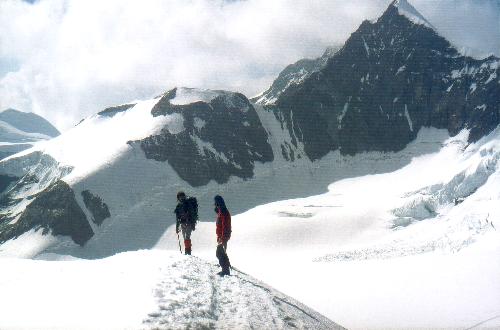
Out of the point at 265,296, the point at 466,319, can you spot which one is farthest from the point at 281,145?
the point at 265,296

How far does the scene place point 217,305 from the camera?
11.2 metres

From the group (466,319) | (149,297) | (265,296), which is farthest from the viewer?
(466,319)

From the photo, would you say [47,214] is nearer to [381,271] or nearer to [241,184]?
[241,184]

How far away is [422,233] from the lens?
73438 millimetres

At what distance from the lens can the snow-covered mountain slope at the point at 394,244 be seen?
24.5m

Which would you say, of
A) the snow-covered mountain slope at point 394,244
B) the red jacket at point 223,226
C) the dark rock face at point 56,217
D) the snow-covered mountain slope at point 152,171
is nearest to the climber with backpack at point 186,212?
the red jacket at point 223,226

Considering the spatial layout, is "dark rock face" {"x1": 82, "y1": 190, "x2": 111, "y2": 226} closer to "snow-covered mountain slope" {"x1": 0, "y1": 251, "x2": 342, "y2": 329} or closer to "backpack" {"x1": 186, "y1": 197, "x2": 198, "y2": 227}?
"backpack" {"x1": 186, "y1": 197, "x2": 198, "y2": 227}

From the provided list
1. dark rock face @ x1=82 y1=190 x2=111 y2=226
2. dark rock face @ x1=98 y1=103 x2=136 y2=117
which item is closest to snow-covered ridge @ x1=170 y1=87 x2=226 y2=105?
dark rock face @ x1=98 y1=103 x2=136 y2=117

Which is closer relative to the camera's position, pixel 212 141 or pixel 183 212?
pixel 183 212

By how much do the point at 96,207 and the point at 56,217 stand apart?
820 centimetres

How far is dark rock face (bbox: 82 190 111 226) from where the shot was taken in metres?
99.2

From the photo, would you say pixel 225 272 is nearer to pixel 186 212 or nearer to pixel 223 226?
pixel 223 226

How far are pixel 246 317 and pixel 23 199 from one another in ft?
472

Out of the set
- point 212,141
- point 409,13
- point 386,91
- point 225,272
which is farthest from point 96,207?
point 409,13
